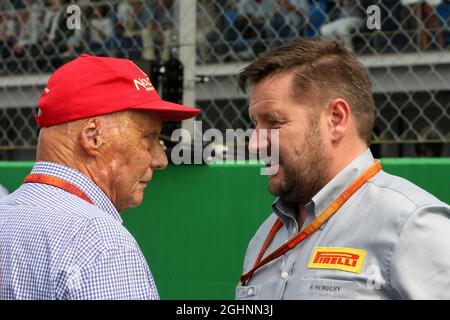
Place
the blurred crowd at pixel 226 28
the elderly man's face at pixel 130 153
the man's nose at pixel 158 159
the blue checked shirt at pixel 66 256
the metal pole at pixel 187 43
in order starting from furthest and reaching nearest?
Result: 1. the blurred crowd at pixel 226 28
2. the metal pole at pixel 187 43
3. the man's nose at pixel 158 159
4. the elderly man's face at pixel 130 153
5. the blue checked shirt at pixel 66 256

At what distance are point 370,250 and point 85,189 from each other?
31.7 inches

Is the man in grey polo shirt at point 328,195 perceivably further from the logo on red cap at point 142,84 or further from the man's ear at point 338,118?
the logo on red cap at point 142,84

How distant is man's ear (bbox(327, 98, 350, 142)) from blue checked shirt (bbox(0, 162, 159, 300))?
0.88 meters

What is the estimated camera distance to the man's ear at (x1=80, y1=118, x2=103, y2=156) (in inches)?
74.6

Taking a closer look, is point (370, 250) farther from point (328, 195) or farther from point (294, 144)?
point (294, 144)

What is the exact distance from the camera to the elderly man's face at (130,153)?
1942mm

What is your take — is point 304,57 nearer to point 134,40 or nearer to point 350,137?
point 350,137

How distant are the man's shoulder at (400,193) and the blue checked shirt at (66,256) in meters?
0.78

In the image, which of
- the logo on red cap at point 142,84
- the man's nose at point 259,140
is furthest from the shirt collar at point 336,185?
the logo on red cap at point 142,84

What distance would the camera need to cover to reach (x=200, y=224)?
347cm

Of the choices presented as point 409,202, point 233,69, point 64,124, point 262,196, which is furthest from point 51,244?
point 233,69

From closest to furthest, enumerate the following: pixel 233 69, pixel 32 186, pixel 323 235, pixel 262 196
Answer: pixel 32 186 < pixel 323 235 < pixel 262 196 < pixel 233 69

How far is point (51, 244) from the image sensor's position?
164 cm
